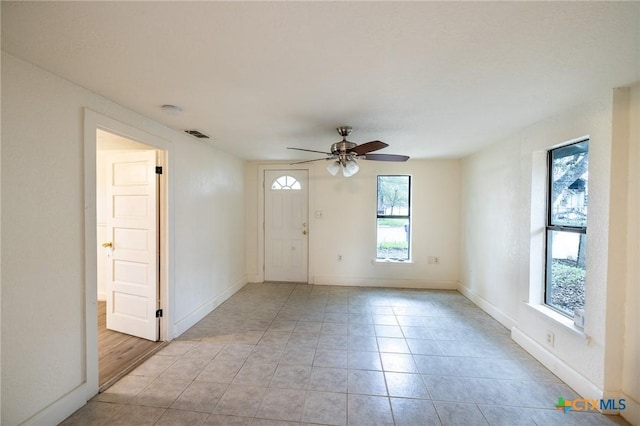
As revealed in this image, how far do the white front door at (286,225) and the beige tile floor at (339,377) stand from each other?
1.49 meters

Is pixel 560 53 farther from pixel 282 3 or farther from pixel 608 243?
pixel 282 3

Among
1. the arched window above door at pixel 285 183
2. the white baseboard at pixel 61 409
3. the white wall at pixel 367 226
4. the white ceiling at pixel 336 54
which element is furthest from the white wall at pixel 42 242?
the white wall at pixel 367 226

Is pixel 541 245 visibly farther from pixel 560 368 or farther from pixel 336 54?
pixel 336 54

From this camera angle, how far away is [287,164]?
4.82m

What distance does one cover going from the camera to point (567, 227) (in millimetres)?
2348

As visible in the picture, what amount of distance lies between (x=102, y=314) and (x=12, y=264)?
2577mm

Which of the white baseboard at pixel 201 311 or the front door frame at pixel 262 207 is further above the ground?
the front door frame at pixel 262 207

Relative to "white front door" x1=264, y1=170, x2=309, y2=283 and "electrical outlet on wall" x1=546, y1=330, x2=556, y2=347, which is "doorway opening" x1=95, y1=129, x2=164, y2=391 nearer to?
"white front door" x1=264, y1=170, x2=309, y2=283

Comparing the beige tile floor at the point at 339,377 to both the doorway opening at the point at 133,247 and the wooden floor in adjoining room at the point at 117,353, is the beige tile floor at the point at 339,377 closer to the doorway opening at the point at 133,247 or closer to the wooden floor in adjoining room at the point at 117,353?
the wooden floor in adjoining room at the point at 117,353

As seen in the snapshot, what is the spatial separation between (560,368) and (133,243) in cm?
429

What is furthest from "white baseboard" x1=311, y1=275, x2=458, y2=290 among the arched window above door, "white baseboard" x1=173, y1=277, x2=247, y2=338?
the arched window above door

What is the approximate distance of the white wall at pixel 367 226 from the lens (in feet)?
15.2

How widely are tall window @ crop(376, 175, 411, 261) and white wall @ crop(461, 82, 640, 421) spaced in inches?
40.8

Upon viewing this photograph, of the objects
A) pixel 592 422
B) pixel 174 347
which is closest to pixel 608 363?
pixel 592 422
